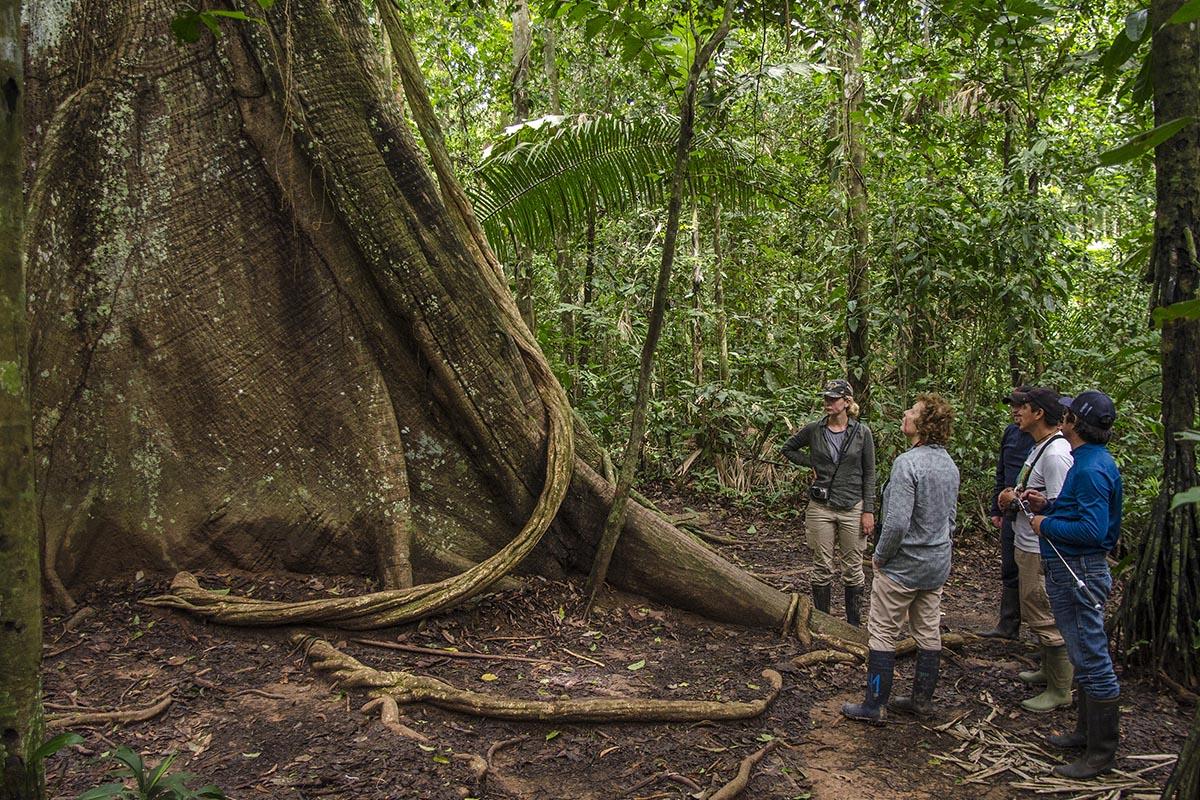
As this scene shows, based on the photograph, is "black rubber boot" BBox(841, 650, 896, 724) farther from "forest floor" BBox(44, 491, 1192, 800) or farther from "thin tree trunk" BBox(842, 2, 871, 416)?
"thin tree trunk" BBox(842, 2, 871, 416)

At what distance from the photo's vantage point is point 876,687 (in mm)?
4449

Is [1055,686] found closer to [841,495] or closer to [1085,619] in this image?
[1085,619]

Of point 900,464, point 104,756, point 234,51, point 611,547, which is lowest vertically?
point 104,756

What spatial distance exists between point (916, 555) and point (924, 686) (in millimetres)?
747

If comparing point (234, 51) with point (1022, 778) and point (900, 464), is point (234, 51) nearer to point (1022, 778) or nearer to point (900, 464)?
point (900, 464)

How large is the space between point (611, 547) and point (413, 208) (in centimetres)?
227

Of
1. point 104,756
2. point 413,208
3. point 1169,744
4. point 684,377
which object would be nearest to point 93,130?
point 413,208

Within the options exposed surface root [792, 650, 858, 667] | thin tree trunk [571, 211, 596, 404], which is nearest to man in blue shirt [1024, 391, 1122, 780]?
exposed surface root [792, 650, 858, 667]

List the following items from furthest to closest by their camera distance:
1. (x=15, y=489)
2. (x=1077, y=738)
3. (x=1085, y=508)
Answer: (x=1077, y=738)
(x=1085, y=508)
(x=15, y=489)

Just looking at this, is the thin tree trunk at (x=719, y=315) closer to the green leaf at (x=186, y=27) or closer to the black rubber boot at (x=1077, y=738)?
the black rubber boot at (x=1077, y=738)

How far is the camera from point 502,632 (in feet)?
15.8

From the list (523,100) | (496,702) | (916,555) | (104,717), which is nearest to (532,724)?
(496,702)

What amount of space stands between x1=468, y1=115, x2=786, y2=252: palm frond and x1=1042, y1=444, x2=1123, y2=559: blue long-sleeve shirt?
138 inches

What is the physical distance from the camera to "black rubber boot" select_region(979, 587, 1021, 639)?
5906 millimetres
